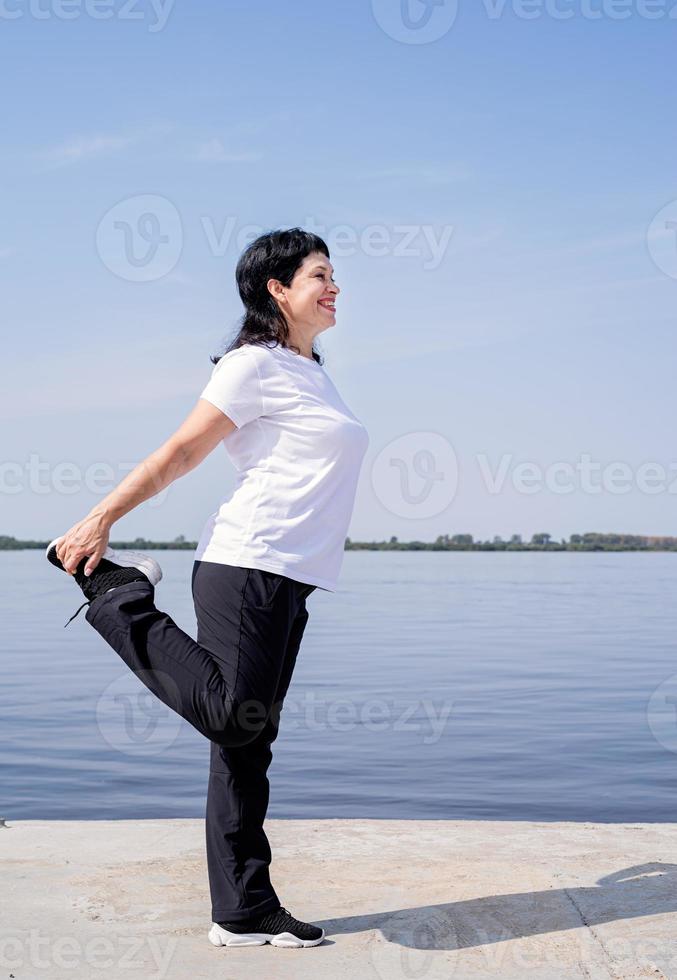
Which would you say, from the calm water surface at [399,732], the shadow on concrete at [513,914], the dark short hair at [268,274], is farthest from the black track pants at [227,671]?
the calm water surface at [399,732]

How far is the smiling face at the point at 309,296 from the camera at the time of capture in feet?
10.5

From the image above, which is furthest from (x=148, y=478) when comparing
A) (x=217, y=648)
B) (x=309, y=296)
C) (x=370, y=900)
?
(x=370, y=900)

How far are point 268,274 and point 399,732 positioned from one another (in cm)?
905

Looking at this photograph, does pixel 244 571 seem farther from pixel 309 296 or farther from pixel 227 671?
pixel 309 296

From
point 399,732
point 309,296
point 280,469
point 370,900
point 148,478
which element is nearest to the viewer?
point 148,478

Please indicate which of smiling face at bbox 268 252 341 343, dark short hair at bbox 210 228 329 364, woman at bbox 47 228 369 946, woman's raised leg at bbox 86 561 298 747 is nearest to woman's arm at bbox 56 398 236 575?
woman at bbox 47 228 369 946

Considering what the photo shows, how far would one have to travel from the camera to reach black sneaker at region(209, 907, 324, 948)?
306 centimetres

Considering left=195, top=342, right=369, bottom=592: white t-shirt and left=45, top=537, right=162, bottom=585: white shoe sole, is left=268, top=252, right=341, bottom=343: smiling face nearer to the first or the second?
left=195, top=342, right=369, bottom=592: white t-shirt

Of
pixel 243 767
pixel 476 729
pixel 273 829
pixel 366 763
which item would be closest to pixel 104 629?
pixel 243 767

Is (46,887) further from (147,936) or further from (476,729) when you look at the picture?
(476,729)

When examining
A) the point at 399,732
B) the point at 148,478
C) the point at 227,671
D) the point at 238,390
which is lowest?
the point at 399,732

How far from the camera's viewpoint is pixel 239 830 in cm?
309

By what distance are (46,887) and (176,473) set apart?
57.8 inches

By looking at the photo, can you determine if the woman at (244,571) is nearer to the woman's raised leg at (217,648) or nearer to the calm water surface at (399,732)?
the woman's raised leg at (217,648)
